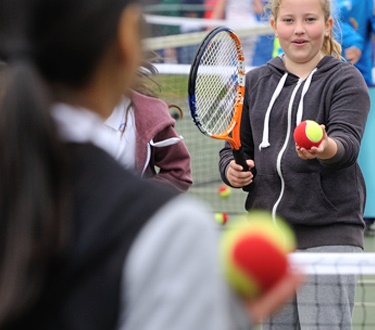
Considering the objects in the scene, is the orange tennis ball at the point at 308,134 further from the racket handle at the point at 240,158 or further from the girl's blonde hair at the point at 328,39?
the girl's blonde hair at the point at 328,39

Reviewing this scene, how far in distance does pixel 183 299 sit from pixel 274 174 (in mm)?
2563

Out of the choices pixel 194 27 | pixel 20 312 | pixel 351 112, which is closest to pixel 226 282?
pixel 20 312

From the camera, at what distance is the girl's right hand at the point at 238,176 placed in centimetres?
372

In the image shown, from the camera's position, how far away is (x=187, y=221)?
3.93ft

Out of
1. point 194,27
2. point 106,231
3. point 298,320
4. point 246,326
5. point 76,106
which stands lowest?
point 194,27

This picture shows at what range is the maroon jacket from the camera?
329cm

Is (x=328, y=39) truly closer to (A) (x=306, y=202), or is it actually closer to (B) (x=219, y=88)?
(B) (x=219, y=88)

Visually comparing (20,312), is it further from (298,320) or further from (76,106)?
(298,320)

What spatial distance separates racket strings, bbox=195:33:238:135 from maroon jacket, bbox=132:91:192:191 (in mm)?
359

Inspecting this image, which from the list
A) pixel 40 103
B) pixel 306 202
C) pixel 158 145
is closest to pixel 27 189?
pixel 40 103

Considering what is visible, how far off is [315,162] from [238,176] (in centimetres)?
28

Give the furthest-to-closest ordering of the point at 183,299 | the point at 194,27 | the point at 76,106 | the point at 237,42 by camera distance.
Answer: the point at 194,27, the point at 237,42, the point at 76,106, the point at 183,299

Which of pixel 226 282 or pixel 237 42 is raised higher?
pixel 226 282

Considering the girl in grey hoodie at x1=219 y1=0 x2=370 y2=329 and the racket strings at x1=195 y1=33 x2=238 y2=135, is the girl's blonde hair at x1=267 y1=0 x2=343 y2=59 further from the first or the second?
the racket strings at x1=195 y1=33 x2=238 y2=135
